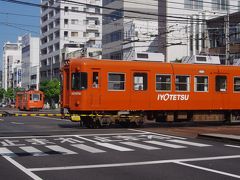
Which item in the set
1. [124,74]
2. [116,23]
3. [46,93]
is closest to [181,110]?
[124,74]

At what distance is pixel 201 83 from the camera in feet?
82.7

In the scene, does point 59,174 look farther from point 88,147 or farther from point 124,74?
point 124,74

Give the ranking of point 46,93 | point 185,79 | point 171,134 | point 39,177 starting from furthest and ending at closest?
point 46,93, point 185,79, point 171,134, point 39,177

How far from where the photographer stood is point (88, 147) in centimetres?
1491

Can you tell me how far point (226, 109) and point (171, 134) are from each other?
A: 7287 millimetres

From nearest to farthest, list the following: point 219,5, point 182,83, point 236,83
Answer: point 182,83 → point 236,83 → point 219,5

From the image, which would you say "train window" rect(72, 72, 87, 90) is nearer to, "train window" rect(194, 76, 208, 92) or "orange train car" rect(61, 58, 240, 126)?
"orange train car" rect(61, 58, 240, 126)

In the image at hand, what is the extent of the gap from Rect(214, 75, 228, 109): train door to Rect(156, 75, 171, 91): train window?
3062mm

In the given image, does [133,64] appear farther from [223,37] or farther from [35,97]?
[35,97]

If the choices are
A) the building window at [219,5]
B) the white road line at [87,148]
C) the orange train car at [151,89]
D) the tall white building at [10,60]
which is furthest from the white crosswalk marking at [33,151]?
the tall white building at [10,60]

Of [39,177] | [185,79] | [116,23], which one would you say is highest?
[116,23]

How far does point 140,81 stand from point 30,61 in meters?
116

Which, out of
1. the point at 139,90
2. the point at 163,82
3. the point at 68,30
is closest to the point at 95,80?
the point at 139,90

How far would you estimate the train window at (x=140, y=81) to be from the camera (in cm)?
2355
